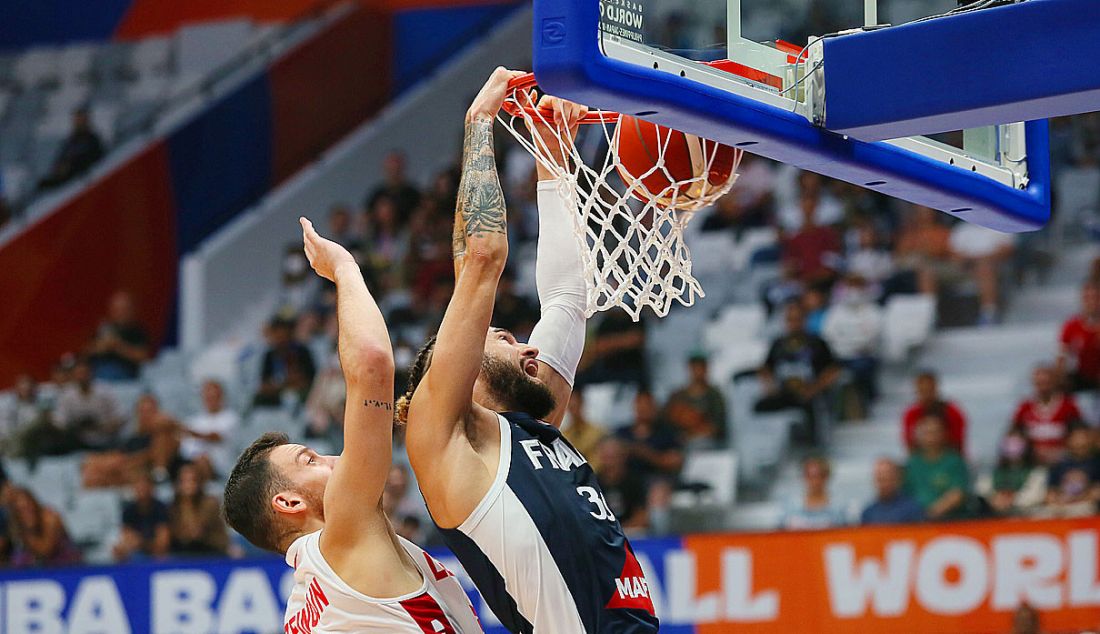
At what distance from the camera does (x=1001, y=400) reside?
8.58m

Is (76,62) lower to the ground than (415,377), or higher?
higher

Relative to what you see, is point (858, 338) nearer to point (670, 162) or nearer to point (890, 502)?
point (890, 502)

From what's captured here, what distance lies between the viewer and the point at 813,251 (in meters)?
9.38

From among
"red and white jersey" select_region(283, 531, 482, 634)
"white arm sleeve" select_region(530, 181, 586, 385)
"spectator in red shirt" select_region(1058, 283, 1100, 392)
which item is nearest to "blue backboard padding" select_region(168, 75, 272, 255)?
"spectator in red shirt" select_region(1058, 283, 1100, 392)

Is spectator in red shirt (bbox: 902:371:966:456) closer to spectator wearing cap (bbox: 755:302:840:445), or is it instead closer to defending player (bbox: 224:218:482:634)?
spectator wearing cap (bbox: 755:302:840:445)

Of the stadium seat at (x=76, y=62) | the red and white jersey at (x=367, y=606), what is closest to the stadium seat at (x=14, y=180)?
the stadium seat at (x=76, y=62)

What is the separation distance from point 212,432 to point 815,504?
13.9 feet

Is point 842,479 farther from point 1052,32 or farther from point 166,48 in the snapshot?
point 166,48

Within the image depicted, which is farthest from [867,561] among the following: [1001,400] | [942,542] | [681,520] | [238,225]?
[238,225]

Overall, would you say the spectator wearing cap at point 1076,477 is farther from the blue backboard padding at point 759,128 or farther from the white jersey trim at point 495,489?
the white jersey trim at point 495,489

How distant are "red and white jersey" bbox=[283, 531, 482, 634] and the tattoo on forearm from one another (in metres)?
0.74

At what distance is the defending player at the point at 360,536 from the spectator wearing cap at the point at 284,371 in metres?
6.71

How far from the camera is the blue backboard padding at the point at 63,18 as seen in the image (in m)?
14.0

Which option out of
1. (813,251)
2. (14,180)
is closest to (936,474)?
(813,251)
